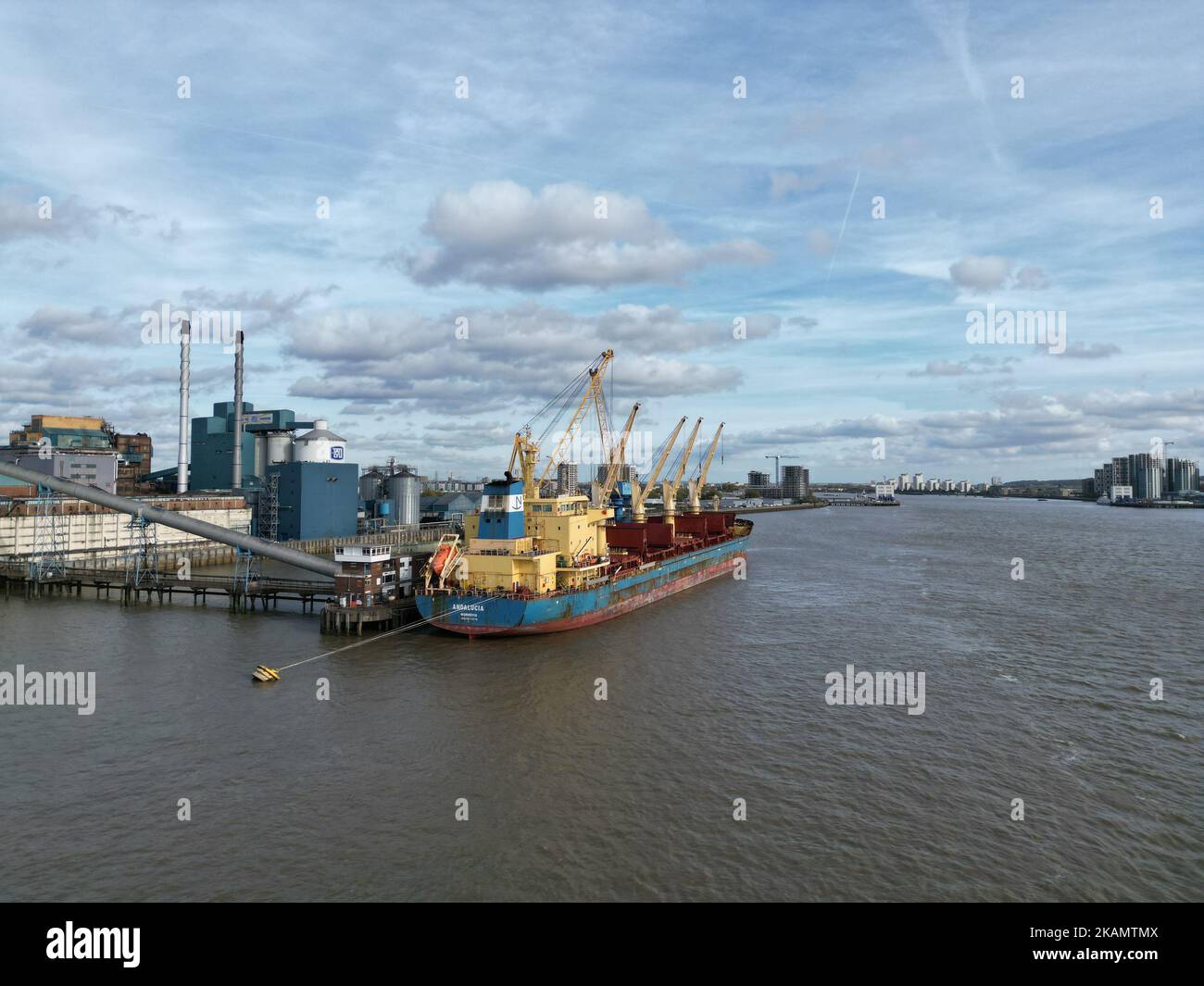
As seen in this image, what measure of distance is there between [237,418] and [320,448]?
54.3 ft

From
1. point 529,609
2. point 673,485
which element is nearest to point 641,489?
point 673,485

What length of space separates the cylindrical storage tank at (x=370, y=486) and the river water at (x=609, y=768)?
73430 mm

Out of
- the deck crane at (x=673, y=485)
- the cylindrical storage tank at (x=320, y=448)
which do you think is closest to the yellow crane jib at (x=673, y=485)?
the deck crane at (x=673, y=485)

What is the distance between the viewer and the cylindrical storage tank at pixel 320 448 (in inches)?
3743

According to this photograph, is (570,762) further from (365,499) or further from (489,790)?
(365,499)

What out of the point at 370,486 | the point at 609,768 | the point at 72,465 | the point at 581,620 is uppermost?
the point at 72,465

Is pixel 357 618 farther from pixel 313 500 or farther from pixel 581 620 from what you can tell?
pixel 313 500

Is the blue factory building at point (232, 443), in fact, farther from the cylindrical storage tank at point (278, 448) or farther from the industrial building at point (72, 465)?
the industrial building at point (72, 465)

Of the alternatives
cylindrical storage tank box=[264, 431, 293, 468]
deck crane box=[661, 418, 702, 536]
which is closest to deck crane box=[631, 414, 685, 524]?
deck crane box=[661, 418, 702, 536]

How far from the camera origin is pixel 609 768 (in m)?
21.4
